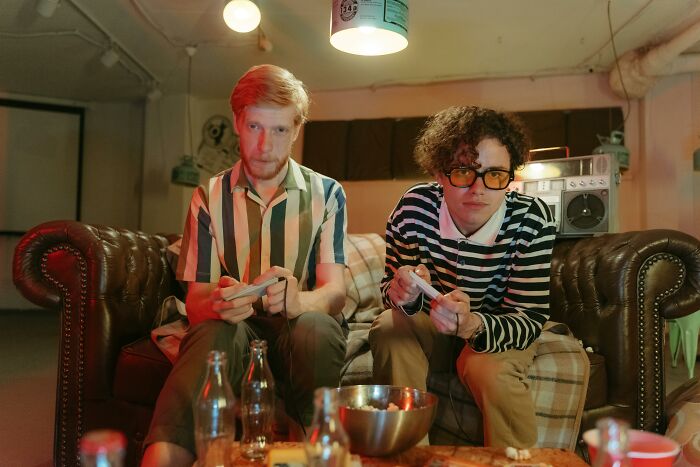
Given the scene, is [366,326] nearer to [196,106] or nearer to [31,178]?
[196,106]

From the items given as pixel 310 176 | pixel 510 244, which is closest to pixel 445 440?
pixel 510 244

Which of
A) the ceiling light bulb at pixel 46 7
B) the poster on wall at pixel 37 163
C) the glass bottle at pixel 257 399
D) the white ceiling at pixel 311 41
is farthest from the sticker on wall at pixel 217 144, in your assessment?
the glass bottle at pixel 257 399

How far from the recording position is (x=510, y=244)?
4.99ft

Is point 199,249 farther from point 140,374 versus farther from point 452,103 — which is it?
point 452,103

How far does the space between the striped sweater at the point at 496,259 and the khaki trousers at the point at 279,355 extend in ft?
0.79

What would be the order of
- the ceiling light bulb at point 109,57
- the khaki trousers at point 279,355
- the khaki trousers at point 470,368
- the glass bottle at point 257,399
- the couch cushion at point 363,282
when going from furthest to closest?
the ceiling light bulb at point 109,57 → the couch cushion at point 363,282 → the khaki trousers at point 470,368 → the khaki trousers at point 279,355 → the glass bottle at point 257,399

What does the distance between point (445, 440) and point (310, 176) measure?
2.67 ft

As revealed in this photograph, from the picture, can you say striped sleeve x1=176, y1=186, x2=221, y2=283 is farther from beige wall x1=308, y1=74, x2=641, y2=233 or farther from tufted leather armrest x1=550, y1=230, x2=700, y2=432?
beige wall x1=308, y1=74, x2=641, y2=233

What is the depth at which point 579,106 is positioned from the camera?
4.83 metres

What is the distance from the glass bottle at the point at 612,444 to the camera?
0.71 metres

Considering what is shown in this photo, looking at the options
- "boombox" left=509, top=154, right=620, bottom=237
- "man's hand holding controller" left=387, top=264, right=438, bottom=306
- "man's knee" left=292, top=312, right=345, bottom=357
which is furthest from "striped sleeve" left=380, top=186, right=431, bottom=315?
"boombox" left=509, top=154, right=620, bottom=237

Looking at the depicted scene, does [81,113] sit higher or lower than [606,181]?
higher

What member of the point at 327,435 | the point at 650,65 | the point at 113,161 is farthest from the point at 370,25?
the point at 113,161

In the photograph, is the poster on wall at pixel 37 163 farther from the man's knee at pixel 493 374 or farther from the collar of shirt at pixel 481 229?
the man's knee at pixel 493 374
